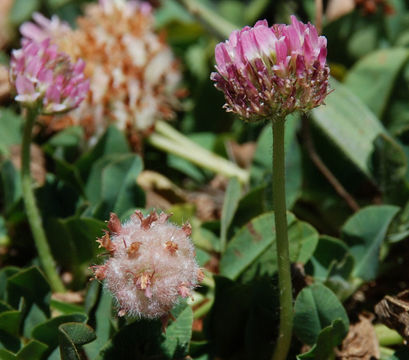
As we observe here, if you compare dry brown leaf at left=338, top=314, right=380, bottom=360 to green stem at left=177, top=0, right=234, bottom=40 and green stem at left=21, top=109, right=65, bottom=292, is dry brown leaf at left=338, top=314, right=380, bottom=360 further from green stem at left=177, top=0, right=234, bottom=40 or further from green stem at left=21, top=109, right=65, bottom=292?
green stem at left=177, top=0, right=234, bottom=40

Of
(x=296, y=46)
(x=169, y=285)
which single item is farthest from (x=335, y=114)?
(x=169, y=285)

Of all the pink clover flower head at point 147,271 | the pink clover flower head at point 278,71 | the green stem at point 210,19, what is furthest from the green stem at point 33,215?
the green stem at point 210,19

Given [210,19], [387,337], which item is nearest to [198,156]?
[210,19]

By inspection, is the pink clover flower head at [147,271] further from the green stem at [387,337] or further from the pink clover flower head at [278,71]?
the green stem at [387,337]

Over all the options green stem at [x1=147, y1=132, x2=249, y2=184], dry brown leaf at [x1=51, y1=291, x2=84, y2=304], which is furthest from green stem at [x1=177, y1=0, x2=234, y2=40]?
dry brown leaf at [x1=51, y1=291, x2=84, y2=304]

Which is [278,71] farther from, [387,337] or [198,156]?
[198,156]

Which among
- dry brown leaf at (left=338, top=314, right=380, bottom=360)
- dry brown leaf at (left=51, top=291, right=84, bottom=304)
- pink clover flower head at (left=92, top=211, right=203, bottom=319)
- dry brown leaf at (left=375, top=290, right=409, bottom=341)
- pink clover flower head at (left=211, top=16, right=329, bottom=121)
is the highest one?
pink clover flower head at (left=211, top=16, right=329, bottom=121)

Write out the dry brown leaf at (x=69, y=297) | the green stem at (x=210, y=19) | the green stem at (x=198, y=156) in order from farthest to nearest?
the green stem at (x=210, y=19)
the green stem at (x=198, y=156)
the dry brown leaf at (x=69, y=297)
